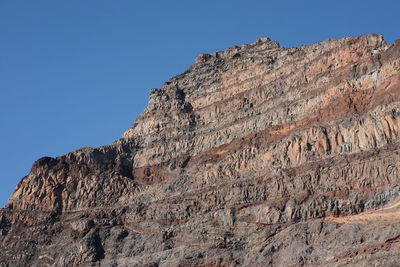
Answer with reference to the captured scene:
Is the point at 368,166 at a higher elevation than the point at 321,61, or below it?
below

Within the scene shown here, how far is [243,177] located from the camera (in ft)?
245


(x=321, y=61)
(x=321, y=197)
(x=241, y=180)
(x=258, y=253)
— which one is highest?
(x=321, y=61)

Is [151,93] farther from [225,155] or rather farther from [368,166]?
[368,166]

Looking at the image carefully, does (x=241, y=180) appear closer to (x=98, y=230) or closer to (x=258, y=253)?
(x=258, y=253)

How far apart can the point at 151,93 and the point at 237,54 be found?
12681 millimetres

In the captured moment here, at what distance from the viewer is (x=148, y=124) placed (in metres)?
92.6

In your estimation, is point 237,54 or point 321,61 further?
point 237,54

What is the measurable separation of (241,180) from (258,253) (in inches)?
428

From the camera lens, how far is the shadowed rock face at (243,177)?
209ft

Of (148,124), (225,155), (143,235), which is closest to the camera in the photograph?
(143,235)

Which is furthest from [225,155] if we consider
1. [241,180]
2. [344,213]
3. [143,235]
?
[344,213]

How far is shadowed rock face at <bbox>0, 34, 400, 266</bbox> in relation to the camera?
209 ft

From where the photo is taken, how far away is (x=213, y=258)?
66.7m

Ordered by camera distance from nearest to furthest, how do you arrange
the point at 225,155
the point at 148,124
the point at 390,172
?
the point at 390,172
the point at 225,155
the point at 148,124
